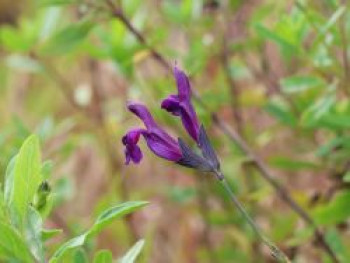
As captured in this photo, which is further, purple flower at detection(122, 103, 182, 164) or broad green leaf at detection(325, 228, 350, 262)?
broad green leaf at detection(325, 228, 350, 262)

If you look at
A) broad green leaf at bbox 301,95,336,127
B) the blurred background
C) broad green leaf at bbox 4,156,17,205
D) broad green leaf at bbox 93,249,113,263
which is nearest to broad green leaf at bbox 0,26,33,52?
the blurred background

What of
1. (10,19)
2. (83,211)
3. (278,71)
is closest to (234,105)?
(278,71)

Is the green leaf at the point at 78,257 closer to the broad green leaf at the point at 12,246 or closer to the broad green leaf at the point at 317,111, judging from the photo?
the broad green leaf at the point at 12,246

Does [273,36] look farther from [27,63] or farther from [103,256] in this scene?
[27,63]

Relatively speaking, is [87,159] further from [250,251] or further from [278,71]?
[250,251]

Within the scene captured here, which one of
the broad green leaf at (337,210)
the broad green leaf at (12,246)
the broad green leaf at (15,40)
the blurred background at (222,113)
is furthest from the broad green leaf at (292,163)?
the broad green leaf at (12,246)

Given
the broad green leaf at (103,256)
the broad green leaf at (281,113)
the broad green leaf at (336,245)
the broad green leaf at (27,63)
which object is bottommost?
the broad green leaf at (27,63)

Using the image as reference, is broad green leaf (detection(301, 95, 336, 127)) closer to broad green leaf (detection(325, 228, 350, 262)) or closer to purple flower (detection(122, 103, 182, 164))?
broad green leaf (detection(325, 228, 350, 262))

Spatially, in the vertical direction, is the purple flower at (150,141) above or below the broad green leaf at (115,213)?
above
